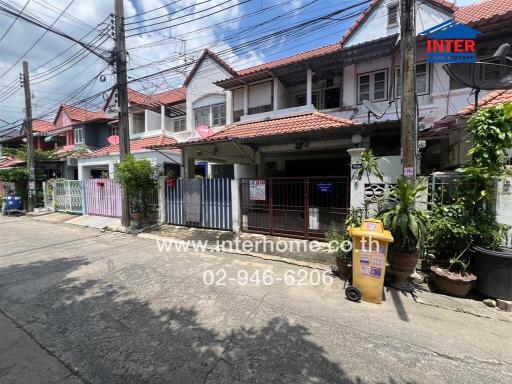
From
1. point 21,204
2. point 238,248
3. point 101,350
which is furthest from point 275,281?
point 21,204

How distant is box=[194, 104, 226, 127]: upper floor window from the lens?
13898mm

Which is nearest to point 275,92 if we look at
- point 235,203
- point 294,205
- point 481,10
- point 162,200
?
point 235,203

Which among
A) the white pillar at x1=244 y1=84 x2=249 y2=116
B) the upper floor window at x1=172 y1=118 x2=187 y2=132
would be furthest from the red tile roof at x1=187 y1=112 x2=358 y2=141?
the upper floor window at x1=172 y1=118 x2=187 y2=132

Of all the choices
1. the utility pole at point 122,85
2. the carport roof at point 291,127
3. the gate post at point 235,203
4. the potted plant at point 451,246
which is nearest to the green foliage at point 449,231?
the potted plant at point 451,246

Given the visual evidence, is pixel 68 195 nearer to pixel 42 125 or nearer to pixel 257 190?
pixel 257 190

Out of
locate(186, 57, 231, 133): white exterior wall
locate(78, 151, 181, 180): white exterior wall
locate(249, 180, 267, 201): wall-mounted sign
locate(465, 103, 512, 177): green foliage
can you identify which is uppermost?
locate(186, 57, 231, 133): white exterior wall

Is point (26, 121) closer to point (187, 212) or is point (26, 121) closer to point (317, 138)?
point (187, 212)

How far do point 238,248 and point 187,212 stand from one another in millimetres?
3124

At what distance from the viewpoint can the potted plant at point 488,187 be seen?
3846 millimetres

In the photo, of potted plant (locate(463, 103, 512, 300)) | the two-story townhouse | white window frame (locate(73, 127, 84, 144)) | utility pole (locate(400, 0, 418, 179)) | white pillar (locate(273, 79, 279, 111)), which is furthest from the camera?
white window frame (locate(73, 127, 84, 144))

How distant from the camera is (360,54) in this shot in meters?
9.57

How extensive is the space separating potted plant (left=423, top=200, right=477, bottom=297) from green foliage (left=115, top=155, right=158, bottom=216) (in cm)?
874

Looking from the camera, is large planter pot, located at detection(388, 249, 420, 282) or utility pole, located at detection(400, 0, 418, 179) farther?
utility pole, located at detection(400, 0, 418, 179)

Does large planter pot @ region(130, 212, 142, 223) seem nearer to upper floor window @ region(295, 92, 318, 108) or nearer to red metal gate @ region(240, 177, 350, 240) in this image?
red metal gate @ region(240, 177, 350, 240)
